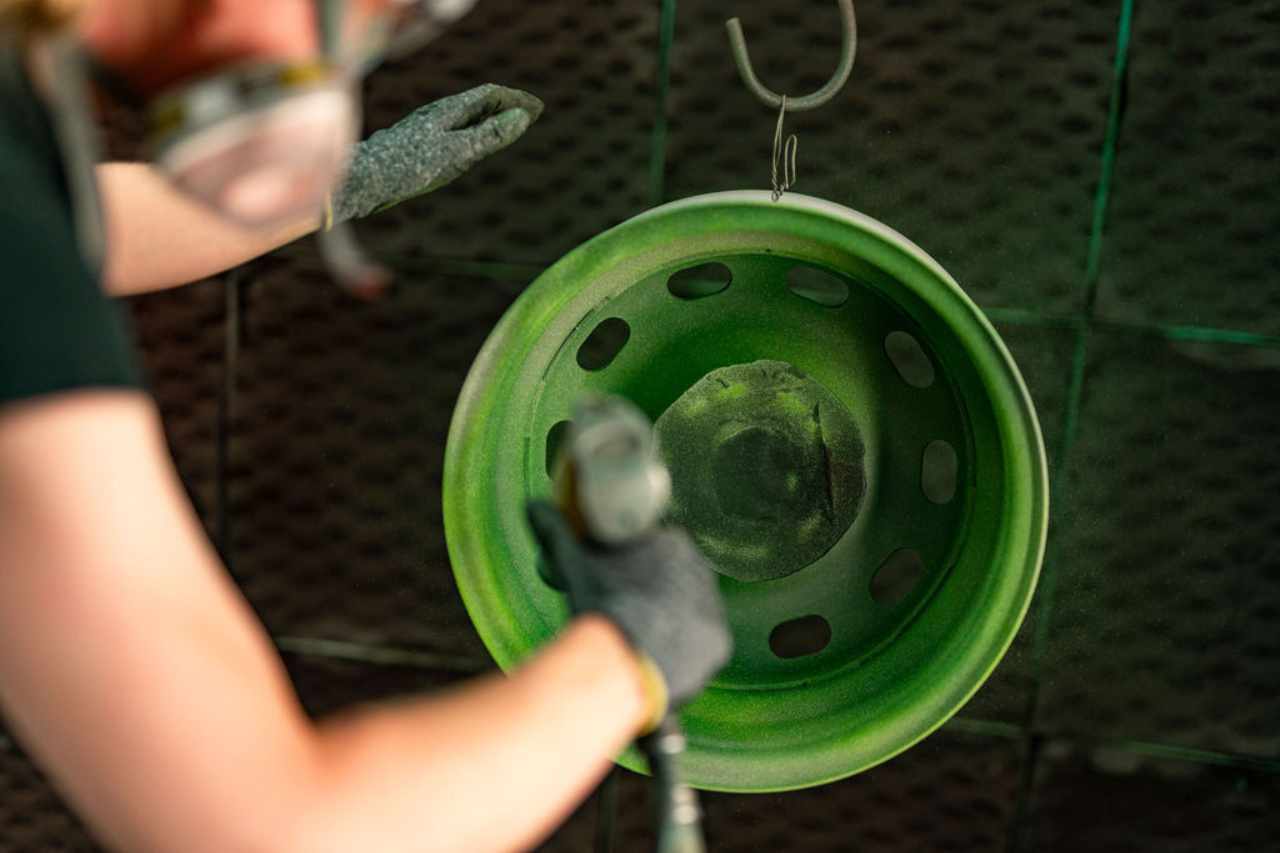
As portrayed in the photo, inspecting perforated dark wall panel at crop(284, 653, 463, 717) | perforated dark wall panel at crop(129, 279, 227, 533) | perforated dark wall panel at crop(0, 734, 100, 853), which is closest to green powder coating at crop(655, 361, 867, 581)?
perforated dark wall panel at crop(284, 653, 463, 717)

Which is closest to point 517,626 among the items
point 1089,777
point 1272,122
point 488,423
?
point 488,423

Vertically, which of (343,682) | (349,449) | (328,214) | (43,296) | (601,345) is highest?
(43,296)

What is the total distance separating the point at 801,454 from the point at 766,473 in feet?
0.11

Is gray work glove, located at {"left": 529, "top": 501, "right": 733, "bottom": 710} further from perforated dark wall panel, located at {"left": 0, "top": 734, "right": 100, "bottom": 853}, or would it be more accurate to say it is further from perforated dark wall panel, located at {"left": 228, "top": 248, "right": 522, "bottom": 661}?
perforated dark wall panel, located at {"left": 0, "top": 734, "right": 100, "bottom": 853}

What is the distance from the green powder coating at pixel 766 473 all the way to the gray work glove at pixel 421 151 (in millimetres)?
321

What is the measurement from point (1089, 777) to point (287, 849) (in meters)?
1.04

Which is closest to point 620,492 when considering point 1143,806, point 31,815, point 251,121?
point 251,121

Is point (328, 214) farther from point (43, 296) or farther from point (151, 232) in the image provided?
point (43, 296)

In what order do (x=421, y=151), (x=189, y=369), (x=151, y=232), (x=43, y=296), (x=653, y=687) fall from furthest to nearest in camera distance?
1. (x=189, y=369)
2. (x=421, y=151)
3. (x=151, y=232)
4. (x=653, y=687)
5. (x=43, y=296)

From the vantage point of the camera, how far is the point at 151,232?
0.89 metres

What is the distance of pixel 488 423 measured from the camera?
85 centimetres

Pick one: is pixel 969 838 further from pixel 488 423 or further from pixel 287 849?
pixel 287 849

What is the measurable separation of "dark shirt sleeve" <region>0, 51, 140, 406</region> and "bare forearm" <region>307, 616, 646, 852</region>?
0.20m

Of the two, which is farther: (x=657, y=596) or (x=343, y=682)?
(x=343, y=682)
